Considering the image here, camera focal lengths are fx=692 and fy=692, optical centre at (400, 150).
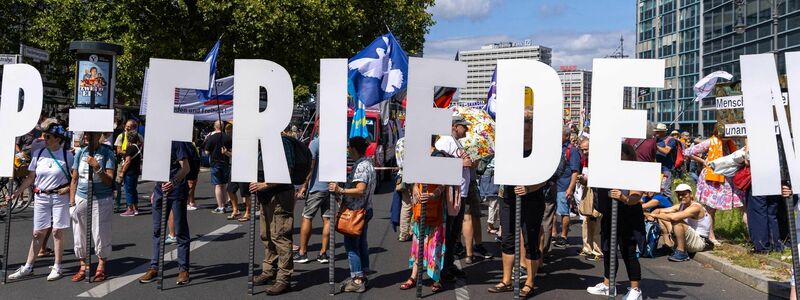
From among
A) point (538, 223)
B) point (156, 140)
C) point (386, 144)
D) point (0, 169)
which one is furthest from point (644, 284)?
point (386, 144)

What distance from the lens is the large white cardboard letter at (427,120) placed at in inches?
246

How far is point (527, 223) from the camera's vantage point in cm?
657

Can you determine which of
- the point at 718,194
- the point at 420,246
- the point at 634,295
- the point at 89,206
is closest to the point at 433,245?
the point at 420,246

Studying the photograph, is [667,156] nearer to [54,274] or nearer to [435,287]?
[435,287]

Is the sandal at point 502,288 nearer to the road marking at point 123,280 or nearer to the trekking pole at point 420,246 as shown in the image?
the trekking pole at point 420,246

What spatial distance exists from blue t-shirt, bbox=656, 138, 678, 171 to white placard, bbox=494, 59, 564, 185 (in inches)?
230

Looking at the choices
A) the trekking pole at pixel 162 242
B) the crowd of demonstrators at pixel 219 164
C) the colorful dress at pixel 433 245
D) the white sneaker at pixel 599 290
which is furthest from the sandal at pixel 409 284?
the crowd of demonstrators at pixel 219 164

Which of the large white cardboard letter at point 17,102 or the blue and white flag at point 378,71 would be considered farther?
the blue and white flag at point 378,71

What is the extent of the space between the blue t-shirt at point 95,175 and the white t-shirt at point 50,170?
0.12m

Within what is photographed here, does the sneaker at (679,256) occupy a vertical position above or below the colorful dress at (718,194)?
below

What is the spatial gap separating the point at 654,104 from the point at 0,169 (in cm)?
8503

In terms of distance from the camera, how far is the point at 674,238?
913 cm

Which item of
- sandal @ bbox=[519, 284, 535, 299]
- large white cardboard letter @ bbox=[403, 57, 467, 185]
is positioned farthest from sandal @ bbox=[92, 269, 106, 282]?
sandal @ bbox=[519, 284, 535, 299]

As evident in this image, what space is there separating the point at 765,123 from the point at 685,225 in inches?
142
